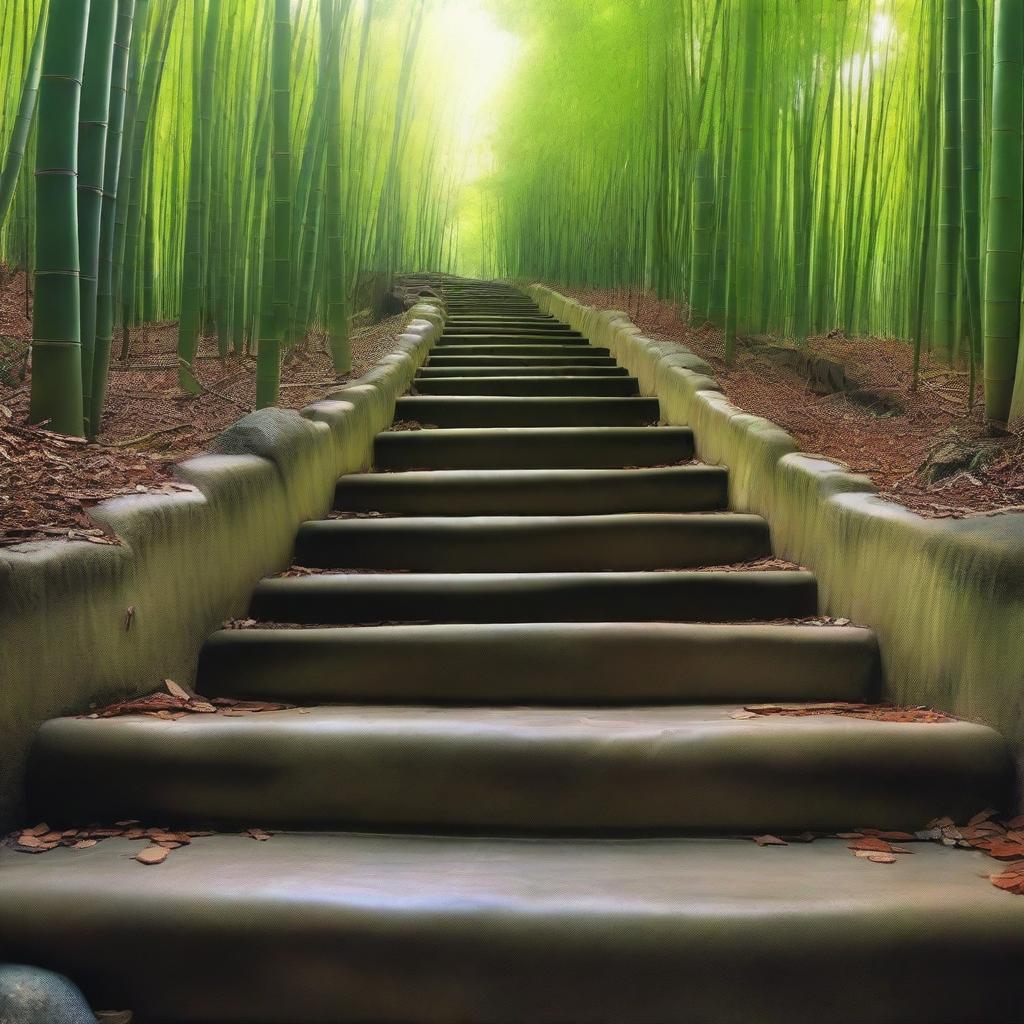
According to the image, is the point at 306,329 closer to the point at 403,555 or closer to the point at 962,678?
the point at 403,555

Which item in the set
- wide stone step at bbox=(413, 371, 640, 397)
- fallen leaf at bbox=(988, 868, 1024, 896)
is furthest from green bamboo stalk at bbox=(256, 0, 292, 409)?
fallen leaf at bbox=(988, 868, 1024, 896)

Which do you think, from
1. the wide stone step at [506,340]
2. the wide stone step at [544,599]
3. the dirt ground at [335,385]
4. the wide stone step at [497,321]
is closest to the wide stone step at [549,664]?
the wide stone step at [544,599]

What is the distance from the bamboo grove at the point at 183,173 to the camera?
5.84 ft

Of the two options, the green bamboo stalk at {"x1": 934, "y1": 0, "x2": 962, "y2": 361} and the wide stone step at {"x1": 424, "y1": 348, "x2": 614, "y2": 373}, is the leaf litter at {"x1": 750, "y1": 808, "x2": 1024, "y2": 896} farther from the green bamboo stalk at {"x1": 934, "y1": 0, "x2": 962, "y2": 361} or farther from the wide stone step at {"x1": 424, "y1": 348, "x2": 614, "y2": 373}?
the wide stone step at {"x1": 424, "y1": 348, "x2": 614, "y2": 373}

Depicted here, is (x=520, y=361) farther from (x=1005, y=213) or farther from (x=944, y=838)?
(x=944, y=838)

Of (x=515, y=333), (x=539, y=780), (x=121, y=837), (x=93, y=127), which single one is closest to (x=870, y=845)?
(x=539, y=780)

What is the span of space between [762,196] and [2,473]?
4.91 meters

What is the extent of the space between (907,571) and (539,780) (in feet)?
2.43

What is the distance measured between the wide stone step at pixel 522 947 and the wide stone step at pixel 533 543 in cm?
122

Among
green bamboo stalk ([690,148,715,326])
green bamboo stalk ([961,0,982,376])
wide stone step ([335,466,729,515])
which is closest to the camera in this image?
green bamboo stalk ([961,0,982,376])

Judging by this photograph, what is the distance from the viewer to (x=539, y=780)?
4.32ft

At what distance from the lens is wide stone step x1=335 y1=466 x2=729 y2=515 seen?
2.65 m

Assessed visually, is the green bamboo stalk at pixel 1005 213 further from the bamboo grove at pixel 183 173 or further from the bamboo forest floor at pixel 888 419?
the bamboo grove at pixel 183 173

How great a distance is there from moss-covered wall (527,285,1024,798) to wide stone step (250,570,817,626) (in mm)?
147
